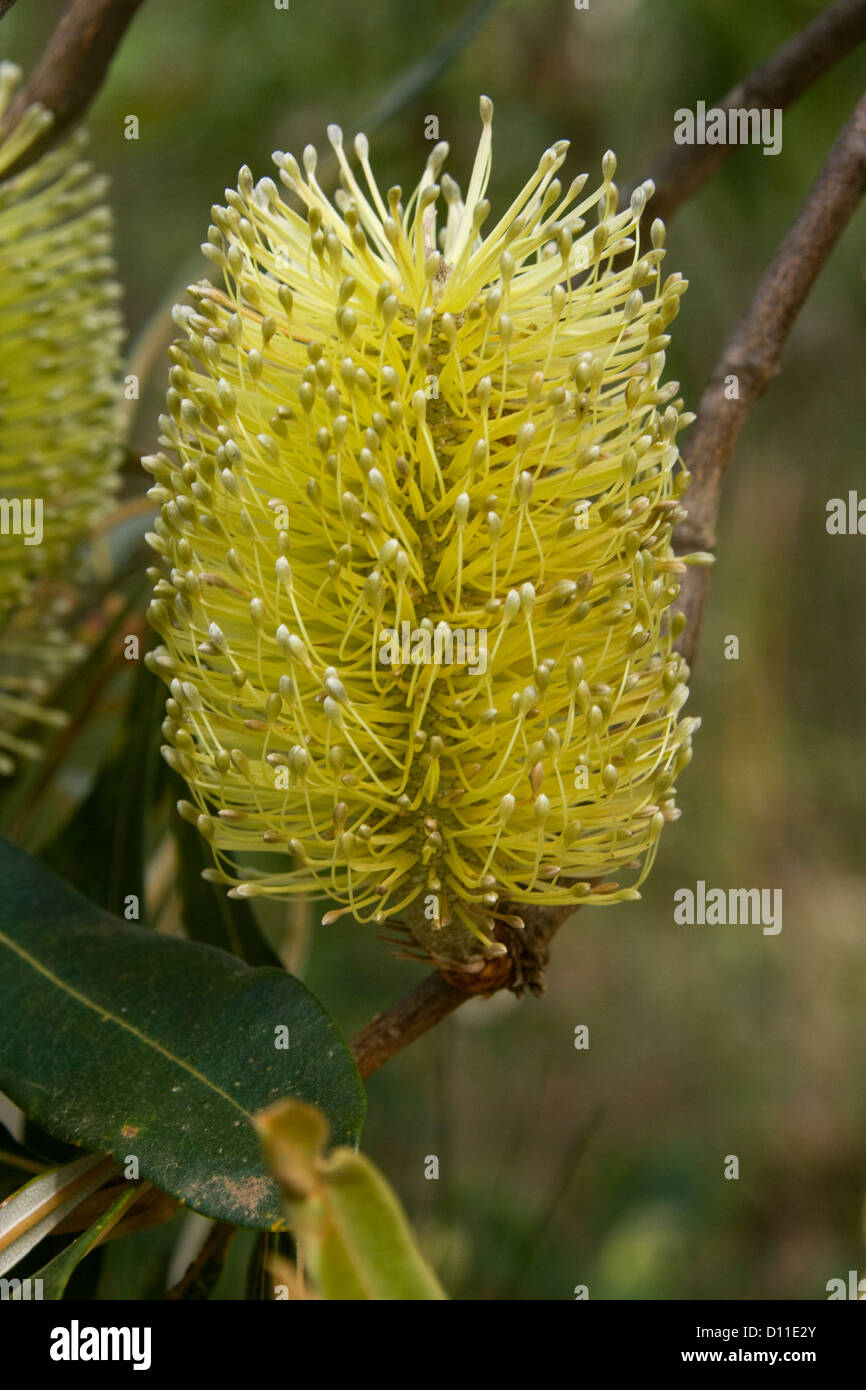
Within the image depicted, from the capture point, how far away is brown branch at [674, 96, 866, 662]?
2.86 feet

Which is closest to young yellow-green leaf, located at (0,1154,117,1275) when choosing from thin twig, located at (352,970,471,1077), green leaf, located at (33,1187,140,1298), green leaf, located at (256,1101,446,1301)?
green leaf, located at (33,1187,140,1298)

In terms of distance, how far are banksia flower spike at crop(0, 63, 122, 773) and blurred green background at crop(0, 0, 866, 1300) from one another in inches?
9.6

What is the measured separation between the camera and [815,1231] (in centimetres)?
325

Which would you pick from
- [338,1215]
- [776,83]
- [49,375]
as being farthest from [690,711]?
[338,1215]

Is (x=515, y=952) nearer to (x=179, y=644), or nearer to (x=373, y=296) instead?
(x=179, y=644)

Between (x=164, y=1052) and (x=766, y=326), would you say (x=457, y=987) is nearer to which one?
(x=164, y=1052)

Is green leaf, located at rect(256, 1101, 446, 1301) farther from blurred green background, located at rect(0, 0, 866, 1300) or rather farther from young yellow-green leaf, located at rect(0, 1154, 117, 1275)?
blurred green background, located at rect(0, 0, 866, 1300)

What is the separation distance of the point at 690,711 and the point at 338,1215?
1972mm

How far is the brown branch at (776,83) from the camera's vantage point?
1.00 m

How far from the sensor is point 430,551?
672 millimetres


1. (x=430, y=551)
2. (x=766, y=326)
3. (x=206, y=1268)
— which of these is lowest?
(x=206, y=1268)

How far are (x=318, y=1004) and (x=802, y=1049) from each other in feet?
7.72

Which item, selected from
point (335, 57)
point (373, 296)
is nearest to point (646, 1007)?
point (335, 57)

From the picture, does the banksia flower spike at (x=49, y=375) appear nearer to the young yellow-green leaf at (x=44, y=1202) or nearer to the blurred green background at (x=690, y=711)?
the blurred green background at (x=690, y=711)
